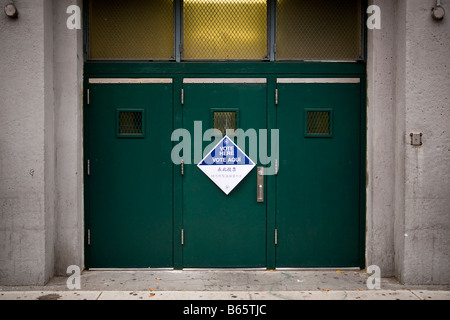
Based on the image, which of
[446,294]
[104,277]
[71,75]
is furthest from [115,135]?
[446,294]

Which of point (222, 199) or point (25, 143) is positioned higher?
point (25, 143)

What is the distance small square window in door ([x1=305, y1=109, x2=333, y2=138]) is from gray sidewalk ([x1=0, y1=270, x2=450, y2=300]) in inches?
70.0

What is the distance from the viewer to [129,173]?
5.42 meters

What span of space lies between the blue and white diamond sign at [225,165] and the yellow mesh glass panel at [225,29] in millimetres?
1133

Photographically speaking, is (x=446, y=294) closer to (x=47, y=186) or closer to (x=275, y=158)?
(x=275, y=158)

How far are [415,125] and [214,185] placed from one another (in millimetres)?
2525

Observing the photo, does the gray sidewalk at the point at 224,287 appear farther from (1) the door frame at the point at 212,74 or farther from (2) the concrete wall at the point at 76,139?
(1) the door frame at the point at 212,74

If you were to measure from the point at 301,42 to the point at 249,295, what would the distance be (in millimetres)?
3198

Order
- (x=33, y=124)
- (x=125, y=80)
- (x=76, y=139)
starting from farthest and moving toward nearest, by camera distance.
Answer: (x=125, y=80), (x=76, y=139), (x=33, y=124)

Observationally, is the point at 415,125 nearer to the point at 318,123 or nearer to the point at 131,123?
the point at 318,123

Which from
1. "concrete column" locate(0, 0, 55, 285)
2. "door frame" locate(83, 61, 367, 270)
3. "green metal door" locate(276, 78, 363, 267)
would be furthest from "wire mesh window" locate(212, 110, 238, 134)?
"concrete column" locate(0, 0, 55, 285)

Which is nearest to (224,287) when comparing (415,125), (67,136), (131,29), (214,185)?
(214,185)

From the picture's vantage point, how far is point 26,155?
193 inches

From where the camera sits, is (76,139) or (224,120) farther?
(224,120)
